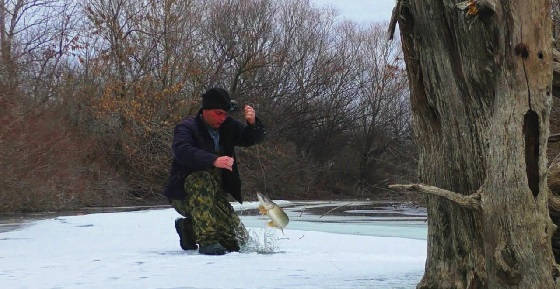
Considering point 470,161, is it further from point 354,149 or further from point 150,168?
point 354,149

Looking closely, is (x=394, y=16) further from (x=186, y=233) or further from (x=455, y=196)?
(x=186, y=233)

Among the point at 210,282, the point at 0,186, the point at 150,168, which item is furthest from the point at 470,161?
the point at 150,168

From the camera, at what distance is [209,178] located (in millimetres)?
5566

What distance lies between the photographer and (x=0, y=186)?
12789 millimetres

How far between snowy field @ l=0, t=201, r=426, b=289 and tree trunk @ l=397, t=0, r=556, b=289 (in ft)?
2.69

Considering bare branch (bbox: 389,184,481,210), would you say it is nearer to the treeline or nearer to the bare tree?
the treeline

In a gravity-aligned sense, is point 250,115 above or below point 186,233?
above

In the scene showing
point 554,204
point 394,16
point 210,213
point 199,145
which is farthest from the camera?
point 199,145

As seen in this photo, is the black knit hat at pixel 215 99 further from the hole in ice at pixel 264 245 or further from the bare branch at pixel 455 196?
the bare branch at pixel 455 196

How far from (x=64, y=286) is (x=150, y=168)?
57.0ft

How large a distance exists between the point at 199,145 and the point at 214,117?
9.7 inches

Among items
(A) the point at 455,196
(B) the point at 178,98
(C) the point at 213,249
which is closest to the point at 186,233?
(C) the point at 213,249

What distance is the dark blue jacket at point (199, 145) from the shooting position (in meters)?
5.39

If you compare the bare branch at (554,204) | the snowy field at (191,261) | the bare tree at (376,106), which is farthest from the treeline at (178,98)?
the bare branch at (554,204)
